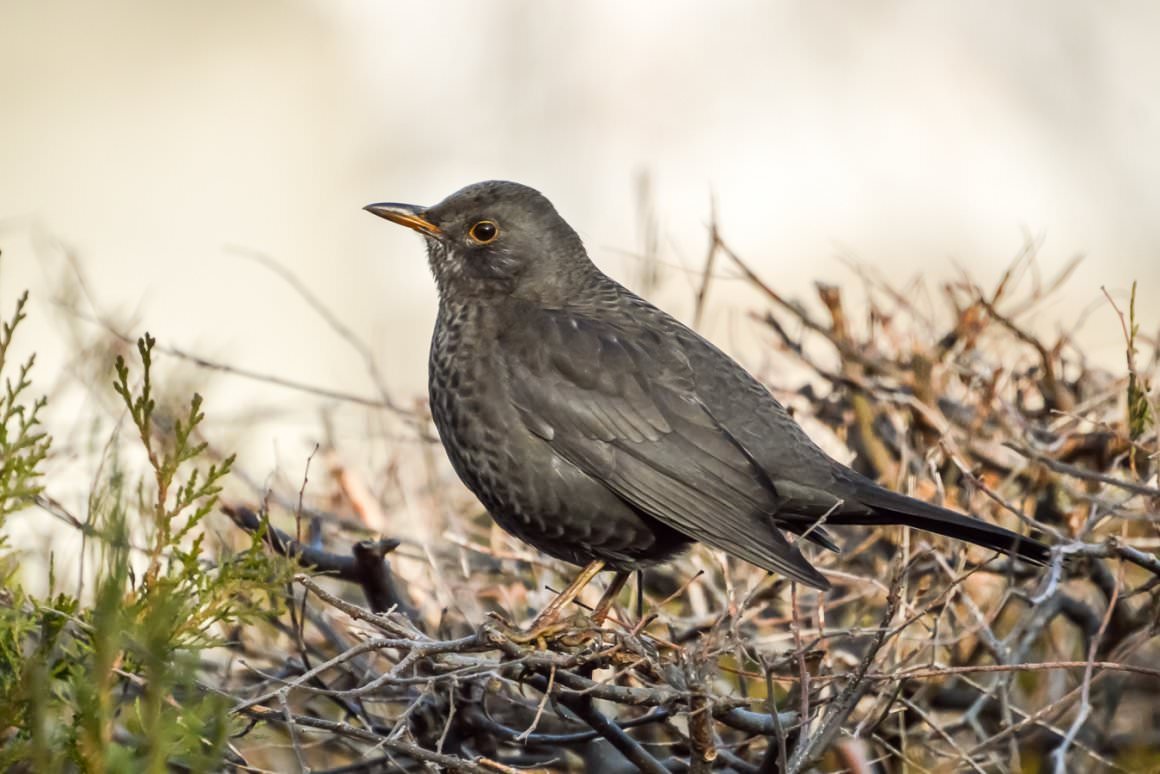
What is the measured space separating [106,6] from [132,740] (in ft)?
24.4

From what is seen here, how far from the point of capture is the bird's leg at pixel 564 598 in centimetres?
389

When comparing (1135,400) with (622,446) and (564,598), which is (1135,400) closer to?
(622,446)

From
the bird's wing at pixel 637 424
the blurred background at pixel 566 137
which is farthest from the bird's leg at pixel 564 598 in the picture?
the blurred background at pixel 566 137

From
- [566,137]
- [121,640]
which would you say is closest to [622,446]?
[121,640]

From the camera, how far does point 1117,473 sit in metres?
4.30

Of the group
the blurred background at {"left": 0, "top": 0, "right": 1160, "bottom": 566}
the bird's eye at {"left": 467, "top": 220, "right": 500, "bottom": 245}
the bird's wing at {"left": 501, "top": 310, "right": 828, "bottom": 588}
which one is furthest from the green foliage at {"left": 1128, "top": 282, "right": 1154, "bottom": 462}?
the blurred background at {"left": 0, "top": 0, "right": 1160, "bottom": 566}

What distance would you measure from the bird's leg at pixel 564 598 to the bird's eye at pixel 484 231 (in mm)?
1027

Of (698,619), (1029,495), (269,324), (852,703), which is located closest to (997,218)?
(269,324)

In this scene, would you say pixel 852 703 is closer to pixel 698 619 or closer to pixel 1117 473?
pixel 698 619

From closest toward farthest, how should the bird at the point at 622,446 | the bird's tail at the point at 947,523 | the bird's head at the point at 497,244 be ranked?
1. the bird's tail at the point at 947,523
2. the bird at the point at 622,446
3. the bird's head at the point at 497,244

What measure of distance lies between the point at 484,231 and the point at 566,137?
5187 millimetres

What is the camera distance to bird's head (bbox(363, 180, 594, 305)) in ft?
14.9

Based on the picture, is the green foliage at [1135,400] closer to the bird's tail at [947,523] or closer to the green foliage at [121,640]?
the bird's tail at [947,523]

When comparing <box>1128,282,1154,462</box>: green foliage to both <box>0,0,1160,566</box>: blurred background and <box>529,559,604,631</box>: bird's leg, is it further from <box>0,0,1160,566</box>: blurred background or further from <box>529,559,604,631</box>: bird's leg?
<box>0,0,1160,566</box>: blurred background
